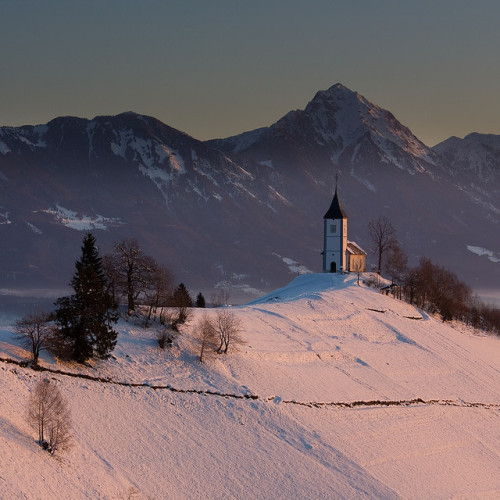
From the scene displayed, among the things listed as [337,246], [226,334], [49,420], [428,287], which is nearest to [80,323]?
[49,420]

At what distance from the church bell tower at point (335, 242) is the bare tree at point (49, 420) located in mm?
79949

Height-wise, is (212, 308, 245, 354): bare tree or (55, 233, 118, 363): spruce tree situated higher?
(55, 233, 118, 363): spruce tree

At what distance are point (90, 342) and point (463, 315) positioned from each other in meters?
82.0

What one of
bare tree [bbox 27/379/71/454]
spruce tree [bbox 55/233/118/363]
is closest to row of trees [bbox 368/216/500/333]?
spruce tree [bbox 55/233/118/363]

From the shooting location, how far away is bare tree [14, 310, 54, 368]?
60.8m

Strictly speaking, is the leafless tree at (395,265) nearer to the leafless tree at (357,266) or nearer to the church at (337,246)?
the leafless tree at (357,266)

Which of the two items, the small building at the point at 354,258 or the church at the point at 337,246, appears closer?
the church at the point at 337,246

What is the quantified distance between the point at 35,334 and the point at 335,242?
72.4m

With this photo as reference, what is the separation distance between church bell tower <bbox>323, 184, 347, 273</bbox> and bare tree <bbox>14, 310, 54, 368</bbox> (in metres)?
69.4

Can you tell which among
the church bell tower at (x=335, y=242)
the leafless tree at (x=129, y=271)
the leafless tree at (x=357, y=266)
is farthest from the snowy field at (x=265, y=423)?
the leafless tree at (x=357, y=266)

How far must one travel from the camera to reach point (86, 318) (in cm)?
6412

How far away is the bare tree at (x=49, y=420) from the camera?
162 feet

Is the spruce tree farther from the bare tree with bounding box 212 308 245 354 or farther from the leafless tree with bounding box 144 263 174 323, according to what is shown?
the bare tree with bounding box 212 308 245 354

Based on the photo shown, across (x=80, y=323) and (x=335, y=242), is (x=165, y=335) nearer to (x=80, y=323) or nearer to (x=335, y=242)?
(x=80, y=323)
